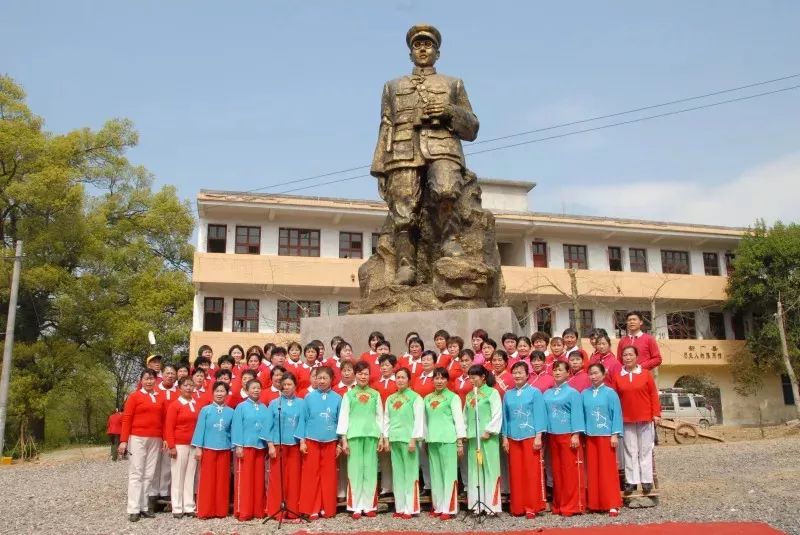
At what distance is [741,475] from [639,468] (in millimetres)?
3163

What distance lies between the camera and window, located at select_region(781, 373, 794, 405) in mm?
27688

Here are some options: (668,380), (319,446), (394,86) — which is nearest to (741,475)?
(319,446)

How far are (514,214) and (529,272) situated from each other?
249cm

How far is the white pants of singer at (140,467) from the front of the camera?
681 centimetres

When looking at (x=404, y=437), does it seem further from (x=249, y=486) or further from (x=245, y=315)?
(x=245, y=315)

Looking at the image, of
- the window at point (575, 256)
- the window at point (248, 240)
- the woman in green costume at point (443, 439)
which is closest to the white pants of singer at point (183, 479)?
the woman in green costume at point (443, 439)

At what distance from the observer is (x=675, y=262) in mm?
28609

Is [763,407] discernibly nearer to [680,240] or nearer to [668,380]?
[668,380]

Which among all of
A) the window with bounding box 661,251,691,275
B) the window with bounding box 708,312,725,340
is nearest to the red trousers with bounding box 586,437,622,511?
the window with bounding box 661,251,691,275

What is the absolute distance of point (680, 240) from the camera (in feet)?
93.7

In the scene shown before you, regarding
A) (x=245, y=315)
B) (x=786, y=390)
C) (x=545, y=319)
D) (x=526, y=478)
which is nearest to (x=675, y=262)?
(x=545, y=319)

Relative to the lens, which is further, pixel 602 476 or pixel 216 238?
pixel 216 238

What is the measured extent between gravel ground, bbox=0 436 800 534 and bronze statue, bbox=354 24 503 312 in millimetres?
3019

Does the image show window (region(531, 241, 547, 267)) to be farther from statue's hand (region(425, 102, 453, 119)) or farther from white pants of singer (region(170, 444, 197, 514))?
white pants of singer (region(170, 444, 197, 514))
